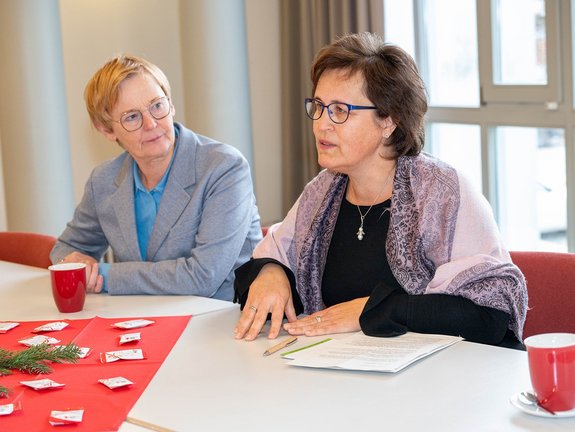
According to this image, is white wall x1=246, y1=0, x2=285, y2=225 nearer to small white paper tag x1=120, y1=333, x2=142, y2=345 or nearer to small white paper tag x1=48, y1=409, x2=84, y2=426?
small white paper tag x1=120, y1=333, x2=142, y2=345

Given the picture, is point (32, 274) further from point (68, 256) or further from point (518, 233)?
point (518, 233)

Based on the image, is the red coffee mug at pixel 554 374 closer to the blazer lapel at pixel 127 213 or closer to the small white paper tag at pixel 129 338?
Result: the small white paper tag at pixel 129 338

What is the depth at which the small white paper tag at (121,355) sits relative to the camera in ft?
6.67

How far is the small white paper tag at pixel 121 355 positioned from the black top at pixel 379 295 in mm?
410

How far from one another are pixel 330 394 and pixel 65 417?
0.50 m

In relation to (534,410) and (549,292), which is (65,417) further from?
(549,292)

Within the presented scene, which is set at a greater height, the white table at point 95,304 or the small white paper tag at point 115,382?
the white table at point 95,304

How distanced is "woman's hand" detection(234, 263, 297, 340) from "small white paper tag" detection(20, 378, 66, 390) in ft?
1.48

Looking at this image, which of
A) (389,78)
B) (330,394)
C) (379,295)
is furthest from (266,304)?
(389,78)

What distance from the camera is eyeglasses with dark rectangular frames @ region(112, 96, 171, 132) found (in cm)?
289

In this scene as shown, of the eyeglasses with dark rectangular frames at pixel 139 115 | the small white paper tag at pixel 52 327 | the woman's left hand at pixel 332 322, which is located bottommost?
the small white paper tag at pixel 52 327

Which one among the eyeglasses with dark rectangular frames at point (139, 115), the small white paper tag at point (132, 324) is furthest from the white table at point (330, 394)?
the eyeglasses with dark rectangular frames at point (139, 115)

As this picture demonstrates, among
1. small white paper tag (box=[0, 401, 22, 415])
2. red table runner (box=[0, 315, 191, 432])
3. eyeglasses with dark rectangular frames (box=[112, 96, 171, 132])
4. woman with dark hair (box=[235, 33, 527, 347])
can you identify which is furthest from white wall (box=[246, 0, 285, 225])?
small white paper tag (box=[0, 401, 22, 415])

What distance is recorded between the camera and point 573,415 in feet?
4.95
